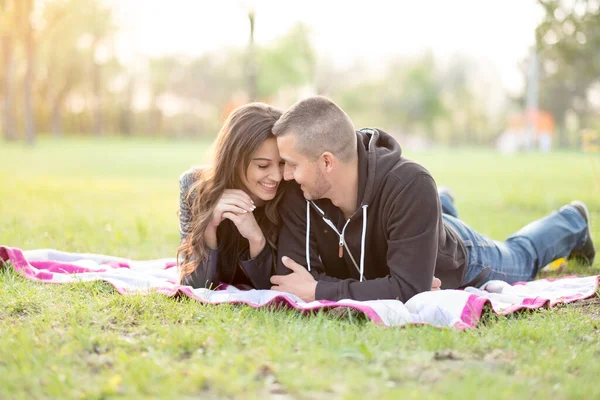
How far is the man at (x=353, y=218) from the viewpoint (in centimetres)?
385

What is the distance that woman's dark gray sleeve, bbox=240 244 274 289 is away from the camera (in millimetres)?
4465

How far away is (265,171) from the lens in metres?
4.17

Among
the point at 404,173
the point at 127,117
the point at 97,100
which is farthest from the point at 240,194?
the point at 127,117

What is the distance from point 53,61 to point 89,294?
4331cm

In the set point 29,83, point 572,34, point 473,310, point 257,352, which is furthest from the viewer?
point 29,83

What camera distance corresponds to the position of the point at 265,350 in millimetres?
3131

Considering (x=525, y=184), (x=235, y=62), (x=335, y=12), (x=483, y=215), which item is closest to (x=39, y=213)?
(x=483, y=215)

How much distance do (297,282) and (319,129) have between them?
3.05 ft

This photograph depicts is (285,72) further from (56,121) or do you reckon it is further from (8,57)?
(8,57)

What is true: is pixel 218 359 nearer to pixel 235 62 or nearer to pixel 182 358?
pixel 182 358

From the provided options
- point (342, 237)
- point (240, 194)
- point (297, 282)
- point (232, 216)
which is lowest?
point (297, 282)

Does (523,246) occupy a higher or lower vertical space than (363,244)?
lower

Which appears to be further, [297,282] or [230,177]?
[230,177]

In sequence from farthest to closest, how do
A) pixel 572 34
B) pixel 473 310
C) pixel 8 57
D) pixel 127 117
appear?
pixel 127 117 < pixel 8 57 < pixel 572 34 < pixel 473 310
